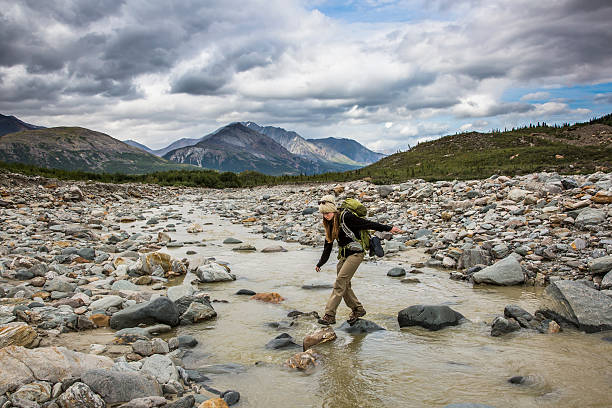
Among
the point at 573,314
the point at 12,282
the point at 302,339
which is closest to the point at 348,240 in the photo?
the point at 302,339

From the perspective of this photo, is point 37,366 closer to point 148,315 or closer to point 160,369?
point 160,369

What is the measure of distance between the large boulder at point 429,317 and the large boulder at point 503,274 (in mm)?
2657

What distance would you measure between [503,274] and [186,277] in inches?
334

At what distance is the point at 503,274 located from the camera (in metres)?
9.56

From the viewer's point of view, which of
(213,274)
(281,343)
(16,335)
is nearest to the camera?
(16,335)

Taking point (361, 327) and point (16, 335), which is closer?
point (16, 335)

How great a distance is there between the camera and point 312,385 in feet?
17.3

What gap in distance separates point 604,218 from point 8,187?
31.5 metres

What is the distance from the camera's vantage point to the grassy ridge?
26.8 metres

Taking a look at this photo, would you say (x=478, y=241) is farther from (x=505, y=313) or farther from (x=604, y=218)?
(x=505, y=313)

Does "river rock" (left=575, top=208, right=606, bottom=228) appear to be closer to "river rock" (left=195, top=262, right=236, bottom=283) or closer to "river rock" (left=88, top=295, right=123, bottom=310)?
"river rock" (left=195, top=262, right=236, bottom=283)

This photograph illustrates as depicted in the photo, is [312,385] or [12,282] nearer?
[312,385]

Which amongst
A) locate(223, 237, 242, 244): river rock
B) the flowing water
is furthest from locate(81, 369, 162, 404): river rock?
locate(223, 237, 242, 244): river rock

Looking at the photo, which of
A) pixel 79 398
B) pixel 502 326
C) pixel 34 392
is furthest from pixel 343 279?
pixel 34 392
